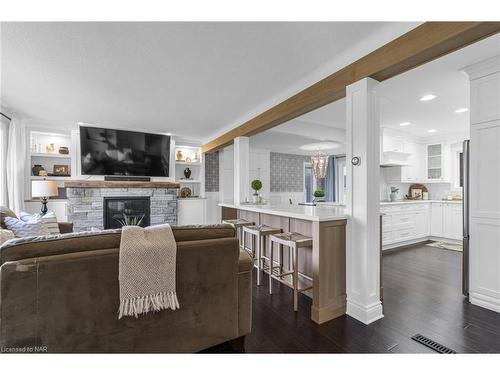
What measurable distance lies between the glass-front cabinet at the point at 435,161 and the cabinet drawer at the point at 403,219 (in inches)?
56.0

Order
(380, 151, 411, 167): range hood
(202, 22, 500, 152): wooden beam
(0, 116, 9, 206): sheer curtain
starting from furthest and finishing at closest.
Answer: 1. (380, 151, 411, 167): range hood
2. (0, 116, 9, 206): sheer curtain
3. (202, 22, 500, 152): wooden beam

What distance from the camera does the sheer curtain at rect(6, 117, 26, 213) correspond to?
12.9 ft

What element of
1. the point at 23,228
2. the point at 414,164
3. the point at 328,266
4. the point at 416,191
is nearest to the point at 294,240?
the point at 328,266

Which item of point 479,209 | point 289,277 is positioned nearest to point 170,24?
point 289,277

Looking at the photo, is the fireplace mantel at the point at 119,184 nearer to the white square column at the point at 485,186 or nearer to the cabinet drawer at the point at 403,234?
the cabinet drawer at the point at 403,234

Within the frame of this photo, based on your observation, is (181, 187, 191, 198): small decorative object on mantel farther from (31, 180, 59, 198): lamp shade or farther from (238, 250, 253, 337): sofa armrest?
(238, 250, 253, 337): sofa armrest

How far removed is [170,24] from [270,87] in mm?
1425

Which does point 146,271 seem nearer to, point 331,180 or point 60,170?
point 60,170

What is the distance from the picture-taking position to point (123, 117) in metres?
4.31

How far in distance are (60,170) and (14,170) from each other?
37.3 inches

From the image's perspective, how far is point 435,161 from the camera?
568 centimetres

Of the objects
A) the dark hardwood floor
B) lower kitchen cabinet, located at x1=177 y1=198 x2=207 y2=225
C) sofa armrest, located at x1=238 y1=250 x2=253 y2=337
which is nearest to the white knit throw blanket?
sofa armrest, located at x1=238 y1=250 x2=253 y2=337

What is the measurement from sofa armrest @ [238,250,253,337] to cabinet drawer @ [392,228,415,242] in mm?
4119
